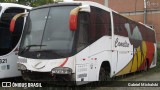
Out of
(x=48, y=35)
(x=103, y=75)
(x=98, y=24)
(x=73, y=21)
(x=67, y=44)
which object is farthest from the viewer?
(x=103, y=75)

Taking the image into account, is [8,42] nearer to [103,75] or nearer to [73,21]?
[73,21]

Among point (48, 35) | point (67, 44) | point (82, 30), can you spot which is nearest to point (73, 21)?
point (67, 44)

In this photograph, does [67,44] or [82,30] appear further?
[82,30]

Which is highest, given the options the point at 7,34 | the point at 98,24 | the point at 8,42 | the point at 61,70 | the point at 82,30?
the point at 98,24

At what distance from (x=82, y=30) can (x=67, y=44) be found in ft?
2.52

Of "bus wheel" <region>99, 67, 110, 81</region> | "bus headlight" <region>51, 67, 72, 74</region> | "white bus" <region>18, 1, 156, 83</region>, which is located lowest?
"bus wheel" <region>99, 67, 110, 81</region>

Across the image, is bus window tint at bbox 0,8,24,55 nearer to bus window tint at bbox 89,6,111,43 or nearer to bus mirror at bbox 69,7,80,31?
bus window tint at bbox 89,6,111,43

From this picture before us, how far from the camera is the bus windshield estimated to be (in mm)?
10383

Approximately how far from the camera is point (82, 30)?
1073 cm

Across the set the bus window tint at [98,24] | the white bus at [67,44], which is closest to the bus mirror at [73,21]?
the white bus at [67,44]

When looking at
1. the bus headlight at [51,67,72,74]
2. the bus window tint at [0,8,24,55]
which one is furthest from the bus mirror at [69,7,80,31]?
the bus window tint at [0,8,24,55]

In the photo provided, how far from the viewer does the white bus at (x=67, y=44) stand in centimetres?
1023

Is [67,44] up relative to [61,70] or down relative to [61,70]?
up

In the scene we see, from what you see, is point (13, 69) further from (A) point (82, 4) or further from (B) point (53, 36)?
(A) point (82, 4)
